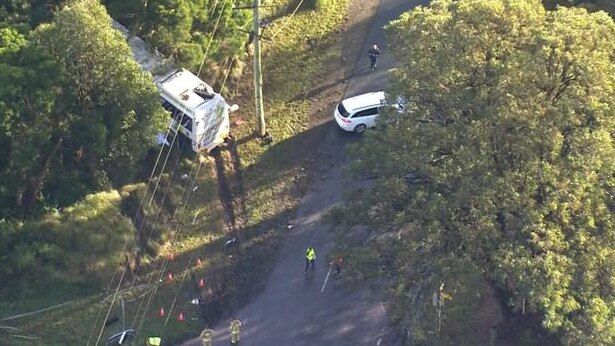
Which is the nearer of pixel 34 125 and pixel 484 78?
pixel 484 78

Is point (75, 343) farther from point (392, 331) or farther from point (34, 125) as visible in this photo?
point (392, 331)

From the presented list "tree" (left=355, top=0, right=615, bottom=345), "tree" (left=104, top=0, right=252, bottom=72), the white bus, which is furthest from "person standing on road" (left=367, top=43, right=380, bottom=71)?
"tree" (left=355, top=0, right=615, bottom=345)

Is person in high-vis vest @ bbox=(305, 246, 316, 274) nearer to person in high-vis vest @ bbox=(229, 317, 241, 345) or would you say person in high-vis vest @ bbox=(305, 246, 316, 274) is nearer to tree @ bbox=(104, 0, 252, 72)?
person in high-vis vest @ bbox=(229, 317, 241, 345)

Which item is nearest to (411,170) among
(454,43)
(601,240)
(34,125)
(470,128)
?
(470,128)

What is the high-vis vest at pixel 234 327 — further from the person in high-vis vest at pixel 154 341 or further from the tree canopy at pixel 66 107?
the tree canopy at pixel 66 107

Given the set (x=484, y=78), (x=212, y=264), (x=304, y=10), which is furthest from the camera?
(x=304, y=10)

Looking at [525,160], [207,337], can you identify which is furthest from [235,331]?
[525,160]

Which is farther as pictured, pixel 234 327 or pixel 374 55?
pixel 374 55

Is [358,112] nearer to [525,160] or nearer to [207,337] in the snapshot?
[207,337]
